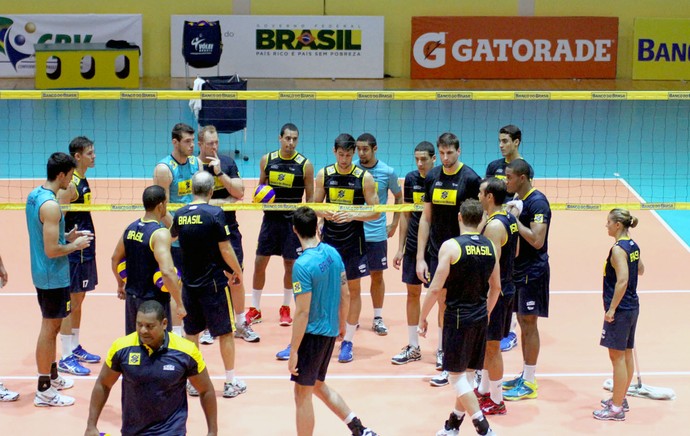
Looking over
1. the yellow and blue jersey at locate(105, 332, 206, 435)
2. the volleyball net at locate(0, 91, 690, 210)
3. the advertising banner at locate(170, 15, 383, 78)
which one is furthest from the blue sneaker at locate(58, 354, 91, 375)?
the advertising banner at locate(170, 15, 383, 78)

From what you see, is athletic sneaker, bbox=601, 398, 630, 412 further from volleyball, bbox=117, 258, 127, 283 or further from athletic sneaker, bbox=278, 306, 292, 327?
volleyball, bbox=117, 258, 127, 283

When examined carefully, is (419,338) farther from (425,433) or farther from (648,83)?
(648,83)

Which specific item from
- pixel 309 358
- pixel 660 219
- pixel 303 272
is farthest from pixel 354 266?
pixel 660 219

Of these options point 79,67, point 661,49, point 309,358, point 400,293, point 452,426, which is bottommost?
point 452,426

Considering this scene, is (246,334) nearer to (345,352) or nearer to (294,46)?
(345,352)

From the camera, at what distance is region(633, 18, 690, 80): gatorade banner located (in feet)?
93.0

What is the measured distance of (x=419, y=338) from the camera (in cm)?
1097

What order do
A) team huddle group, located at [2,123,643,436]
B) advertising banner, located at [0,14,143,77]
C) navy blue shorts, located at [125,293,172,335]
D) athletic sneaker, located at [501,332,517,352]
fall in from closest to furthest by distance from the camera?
team huddle group, located at [2,123,643,436], navy blue shorts, located at [125,293,172,335], athletic sneaker, located at [501,332,517,352], advertising banner, located at [0,14,143,77]

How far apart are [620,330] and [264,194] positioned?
13.7ft

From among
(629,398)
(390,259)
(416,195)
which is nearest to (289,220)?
(416,195)

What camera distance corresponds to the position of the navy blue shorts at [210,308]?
9.04 m

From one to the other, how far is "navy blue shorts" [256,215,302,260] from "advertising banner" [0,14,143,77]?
59.4 feet

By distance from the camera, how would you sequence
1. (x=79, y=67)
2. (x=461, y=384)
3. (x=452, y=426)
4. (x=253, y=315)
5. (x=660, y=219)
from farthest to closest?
(x=79, y=67)
(x=660, y=219)
(x=253, y=315)
(x=452, y=426)
(x=461, y=384)

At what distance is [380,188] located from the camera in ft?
36.7
